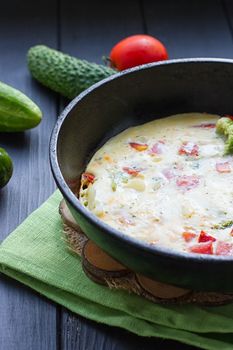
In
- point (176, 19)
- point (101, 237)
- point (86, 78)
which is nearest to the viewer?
point (101, 237)

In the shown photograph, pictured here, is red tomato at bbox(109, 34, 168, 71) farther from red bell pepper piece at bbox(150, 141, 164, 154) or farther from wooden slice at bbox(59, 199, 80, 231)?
wooden slice at bbox(59, 199, 80, 231)

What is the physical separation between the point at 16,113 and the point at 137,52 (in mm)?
584

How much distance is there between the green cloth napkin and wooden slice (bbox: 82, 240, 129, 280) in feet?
0.13

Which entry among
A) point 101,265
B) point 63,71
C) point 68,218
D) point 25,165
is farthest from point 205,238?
point 63,71

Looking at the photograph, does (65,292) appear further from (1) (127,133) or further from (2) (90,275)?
(1) (127,133)

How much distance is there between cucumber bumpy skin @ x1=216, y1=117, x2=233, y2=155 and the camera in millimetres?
2123

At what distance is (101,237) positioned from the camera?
5.47 ft

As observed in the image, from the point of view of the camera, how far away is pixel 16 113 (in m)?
2.50

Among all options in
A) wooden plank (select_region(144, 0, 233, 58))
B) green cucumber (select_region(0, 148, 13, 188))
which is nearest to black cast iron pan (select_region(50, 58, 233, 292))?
green cucumber (select_region(0, 148, 13, 188))

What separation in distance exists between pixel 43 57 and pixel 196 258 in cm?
146

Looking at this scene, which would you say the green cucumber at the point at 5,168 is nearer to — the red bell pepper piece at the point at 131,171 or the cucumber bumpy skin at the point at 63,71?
the red bell pepper piece at the point at 131,171

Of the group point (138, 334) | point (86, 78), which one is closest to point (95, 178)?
point (138, 334)

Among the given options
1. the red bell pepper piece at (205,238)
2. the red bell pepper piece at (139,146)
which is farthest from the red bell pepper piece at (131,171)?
the red bell pepper piece at (205,238)

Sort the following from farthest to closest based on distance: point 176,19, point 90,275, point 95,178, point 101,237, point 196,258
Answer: point 176,19 → point 95,178 → point 90,275 → point 101,237 → point 196,258
